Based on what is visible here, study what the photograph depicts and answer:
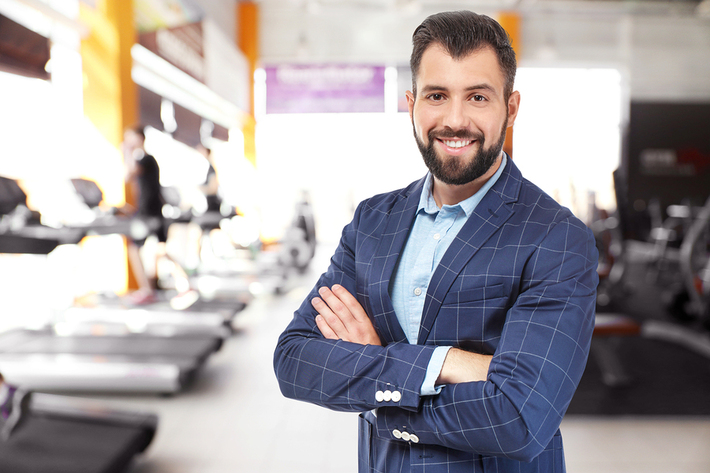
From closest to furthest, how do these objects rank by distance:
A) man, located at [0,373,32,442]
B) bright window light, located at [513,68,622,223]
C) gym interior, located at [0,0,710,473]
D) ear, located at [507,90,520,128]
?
1. ear, located at [507,90,520,128]
2. man, located at [0,373,32,442]
3. gym interior, located at [0,0,710,473]
4. bright window light, located at [513,68,622,223]

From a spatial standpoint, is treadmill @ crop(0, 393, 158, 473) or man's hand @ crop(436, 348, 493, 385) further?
treadmill @ crop(0, 393, 158, 473)

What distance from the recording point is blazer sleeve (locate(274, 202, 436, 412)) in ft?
3.13

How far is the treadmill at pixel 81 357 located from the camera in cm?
303

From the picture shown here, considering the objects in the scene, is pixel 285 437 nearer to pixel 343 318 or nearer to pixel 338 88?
pixel 343 318

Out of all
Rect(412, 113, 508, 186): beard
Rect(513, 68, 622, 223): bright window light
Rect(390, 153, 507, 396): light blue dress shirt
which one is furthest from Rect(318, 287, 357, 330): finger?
Rect(513, 68, 622, 223): bright window light

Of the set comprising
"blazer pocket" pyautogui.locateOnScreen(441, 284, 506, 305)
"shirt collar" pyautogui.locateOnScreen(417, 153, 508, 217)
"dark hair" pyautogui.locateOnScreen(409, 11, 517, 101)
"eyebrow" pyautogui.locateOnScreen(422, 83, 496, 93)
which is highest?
"dark hair" pyautogui.locateOnScreen(409, 11, 517, 101)

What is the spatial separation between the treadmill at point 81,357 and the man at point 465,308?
2253 millimetres

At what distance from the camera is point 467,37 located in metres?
0.97

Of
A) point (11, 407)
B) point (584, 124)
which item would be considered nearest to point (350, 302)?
point (11, 407)

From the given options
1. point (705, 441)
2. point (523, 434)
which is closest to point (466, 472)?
A: point (523, 434)

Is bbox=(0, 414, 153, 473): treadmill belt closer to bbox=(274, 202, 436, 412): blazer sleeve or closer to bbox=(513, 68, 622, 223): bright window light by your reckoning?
bbox=(274, 202, 436, 412): blazer sleeve

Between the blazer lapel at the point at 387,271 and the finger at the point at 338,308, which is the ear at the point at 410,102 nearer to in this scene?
the blazer lapel at the point at 387,271

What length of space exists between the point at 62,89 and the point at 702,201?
11963mm

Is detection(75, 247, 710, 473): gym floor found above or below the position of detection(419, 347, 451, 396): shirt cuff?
below
